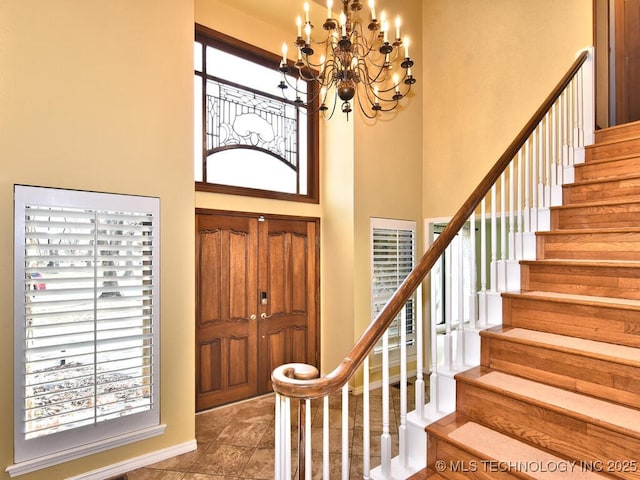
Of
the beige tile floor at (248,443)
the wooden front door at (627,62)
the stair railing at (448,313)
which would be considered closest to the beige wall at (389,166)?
the beige tile floor at (248,443)

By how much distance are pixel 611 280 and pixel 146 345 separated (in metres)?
2.98

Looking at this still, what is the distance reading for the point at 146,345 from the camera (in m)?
2.58

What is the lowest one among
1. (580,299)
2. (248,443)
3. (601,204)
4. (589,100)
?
(248,443)

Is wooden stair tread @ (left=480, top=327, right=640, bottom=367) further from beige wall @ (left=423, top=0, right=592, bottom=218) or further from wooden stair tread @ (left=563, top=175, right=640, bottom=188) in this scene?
beige wall @ (left=423, top=0, right=592, bottom=218)

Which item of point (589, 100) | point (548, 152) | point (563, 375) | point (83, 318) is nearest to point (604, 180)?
point (548, 152)

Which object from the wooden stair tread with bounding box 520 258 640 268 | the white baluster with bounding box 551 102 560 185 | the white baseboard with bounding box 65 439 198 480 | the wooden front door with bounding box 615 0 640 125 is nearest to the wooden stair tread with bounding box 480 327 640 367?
the wooden stair tread with bounding box 520 258 640 268

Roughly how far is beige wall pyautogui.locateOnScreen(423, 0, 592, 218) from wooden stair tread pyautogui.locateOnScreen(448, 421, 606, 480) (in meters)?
3.02

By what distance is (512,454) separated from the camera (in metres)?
1.47

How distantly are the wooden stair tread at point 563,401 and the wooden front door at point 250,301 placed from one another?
2443 mm

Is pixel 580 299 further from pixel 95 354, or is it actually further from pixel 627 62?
pixel 627 62

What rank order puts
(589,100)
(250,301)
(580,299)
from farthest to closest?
1. (250,301)
2. (589,100)
3. (580,299)

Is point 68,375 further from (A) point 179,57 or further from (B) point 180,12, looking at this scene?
(B) point 180,12

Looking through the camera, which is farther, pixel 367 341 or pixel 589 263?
pixel 589 263

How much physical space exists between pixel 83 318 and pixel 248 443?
1.63m
